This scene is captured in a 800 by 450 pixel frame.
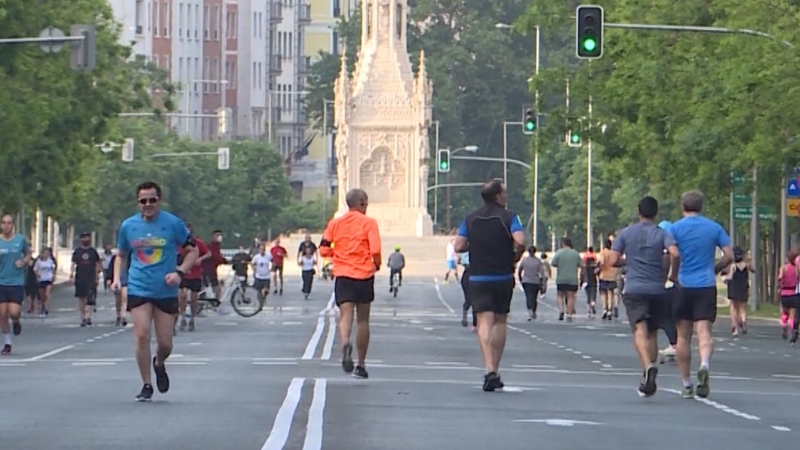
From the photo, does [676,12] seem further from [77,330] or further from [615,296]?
[77,330]

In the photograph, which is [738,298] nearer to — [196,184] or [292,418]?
[292,418]

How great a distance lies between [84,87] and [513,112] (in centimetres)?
7607

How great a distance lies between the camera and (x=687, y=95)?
50125 millimetres

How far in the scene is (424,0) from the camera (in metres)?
136

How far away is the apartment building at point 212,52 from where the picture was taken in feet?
482

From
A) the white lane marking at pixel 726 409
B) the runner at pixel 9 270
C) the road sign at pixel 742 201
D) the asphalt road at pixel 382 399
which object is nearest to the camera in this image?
the asphalt road at pixel 382 399

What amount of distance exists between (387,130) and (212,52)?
4166cm

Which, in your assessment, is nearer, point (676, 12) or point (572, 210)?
point (676, 12)

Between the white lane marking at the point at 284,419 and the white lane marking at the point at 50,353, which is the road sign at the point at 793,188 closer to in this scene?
the white lane marking at the point at 50,353

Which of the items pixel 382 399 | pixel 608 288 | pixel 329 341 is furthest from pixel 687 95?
pixel 382 399

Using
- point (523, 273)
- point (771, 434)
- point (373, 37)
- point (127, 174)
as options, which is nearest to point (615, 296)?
point (523, 273)

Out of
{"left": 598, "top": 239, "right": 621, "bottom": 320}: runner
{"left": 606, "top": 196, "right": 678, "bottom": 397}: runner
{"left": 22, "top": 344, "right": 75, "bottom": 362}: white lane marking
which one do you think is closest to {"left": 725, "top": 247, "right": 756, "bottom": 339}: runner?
{"left": 598, "top": 239, "right": 621, "bottom": 320}: runner

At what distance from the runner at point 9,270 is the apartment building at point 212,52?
4309 inches

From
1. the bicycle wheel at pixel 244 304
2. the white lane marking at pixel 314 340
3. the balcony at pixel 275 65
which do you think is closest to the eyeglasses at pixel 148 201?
the white lane marking at pixel 314 340
